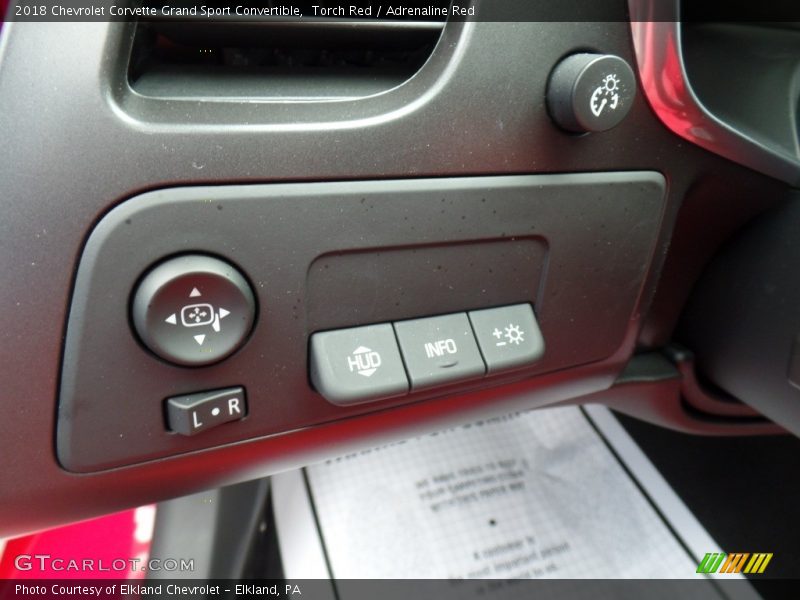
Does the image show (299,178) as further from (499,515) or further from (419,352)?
(499,515)

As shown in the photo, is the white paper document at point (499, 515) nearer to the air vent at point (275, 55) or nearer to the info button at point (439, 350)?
the info button at point (439, 350)

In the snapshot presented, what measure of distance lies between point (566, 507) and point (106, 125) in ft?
1.79

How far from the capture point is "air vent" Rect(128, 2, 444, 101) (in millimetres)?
360

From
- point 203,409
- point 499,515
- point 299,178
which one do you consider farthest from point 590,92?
point 499,515

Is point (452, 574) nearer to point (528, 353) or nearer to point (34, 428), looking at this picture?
point (528, 353)

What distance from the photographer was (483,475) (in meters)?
0.67

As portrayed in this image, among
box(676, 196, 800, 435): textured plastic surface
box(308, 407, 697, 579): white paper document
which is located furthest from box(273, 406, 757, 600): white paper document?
box(676, 196, 800, 435): textured plastic surface

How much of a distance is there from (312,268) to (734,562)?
535 millimetres

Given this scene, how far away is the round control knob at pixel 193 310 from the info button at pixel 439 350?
10cm

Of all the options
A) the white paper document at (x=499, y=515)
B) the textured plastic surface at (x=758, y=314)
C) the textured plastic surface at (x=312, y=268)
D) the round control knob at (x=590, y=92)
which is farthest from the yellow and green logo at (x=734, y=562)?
the round control knob at (x=590, y=92)

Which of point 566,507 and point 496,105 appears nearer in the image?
point 496,105

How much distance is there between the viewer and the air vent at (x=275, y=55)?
1.18 feet

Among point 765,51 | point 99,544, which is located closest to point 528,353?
point 765,51

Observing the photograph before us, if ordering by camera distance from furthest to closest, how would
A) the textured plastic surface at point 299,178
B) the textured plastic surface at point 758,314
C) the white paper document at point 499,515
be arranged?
the white paper document at point 499,515 → the textured plastic surface at point 758,314 → the textured plastic surface at point 299,178
